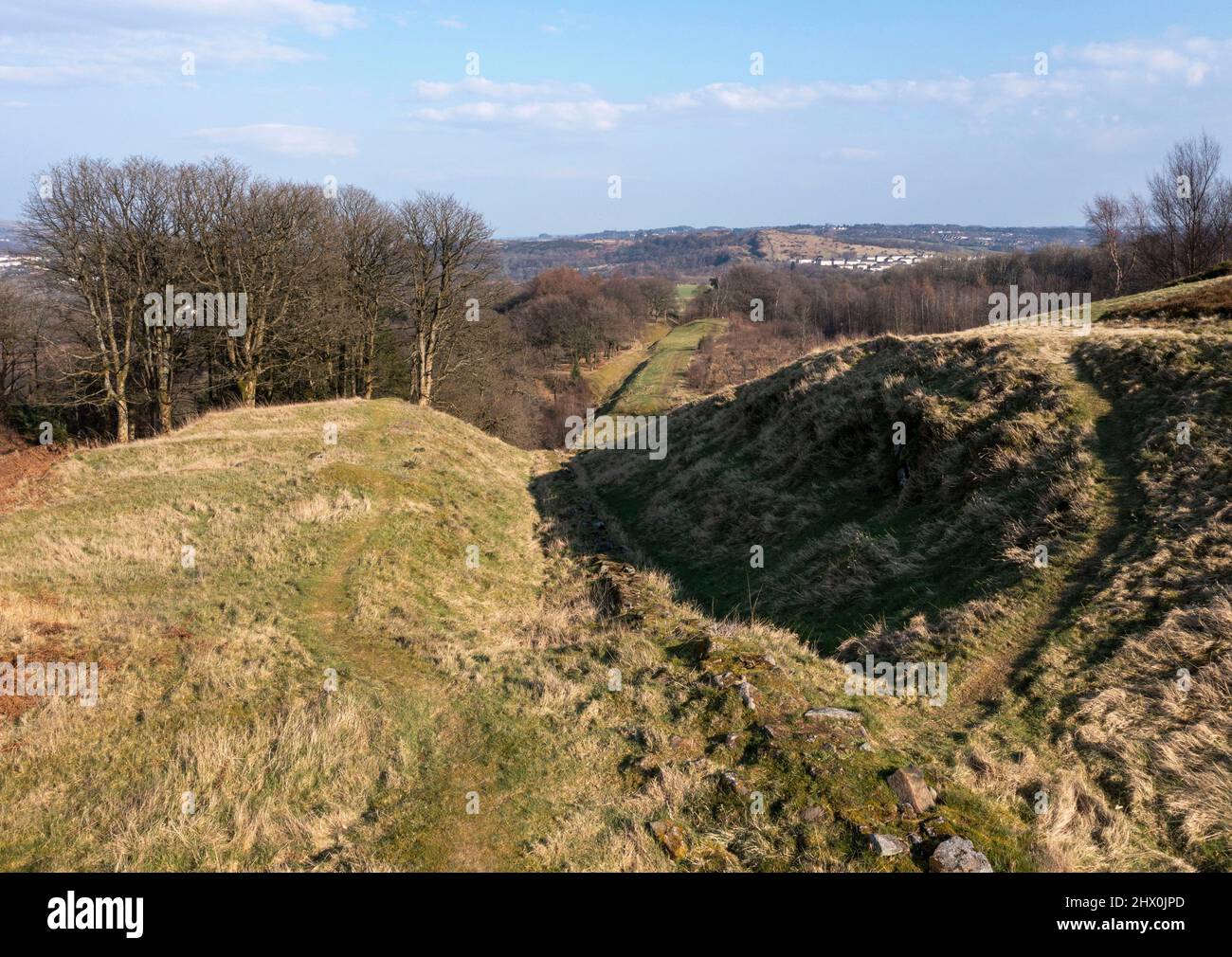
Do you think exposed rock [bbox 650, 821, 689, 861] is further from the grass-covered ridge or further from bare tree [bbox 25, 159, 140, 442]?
bare tree [bbox 25, 159, 140, 442]

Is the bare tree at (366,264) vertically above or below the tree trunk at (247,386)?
above

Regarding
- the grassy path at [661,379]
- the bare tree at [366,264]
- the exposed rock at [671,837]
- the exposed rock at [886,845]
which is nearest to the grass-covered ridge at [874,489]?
the exposed rock at [886,845]


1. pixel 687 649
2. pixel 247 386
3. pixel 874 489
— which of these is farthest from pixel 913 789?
pixel 247 386

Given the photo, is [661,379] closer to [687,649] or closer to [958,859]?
[687,649]

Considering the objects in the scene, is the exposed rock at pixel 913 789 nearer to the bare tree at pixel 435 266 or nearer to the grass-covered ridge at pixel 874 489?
the grass-covered ridge at pixel 874 489

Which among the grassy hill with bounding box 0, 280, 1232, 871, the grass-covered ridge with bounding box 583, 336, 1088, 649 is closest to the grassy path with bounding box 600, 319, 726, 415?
the grass-covered ridge with bounding box 583, 336, 1088, 649
